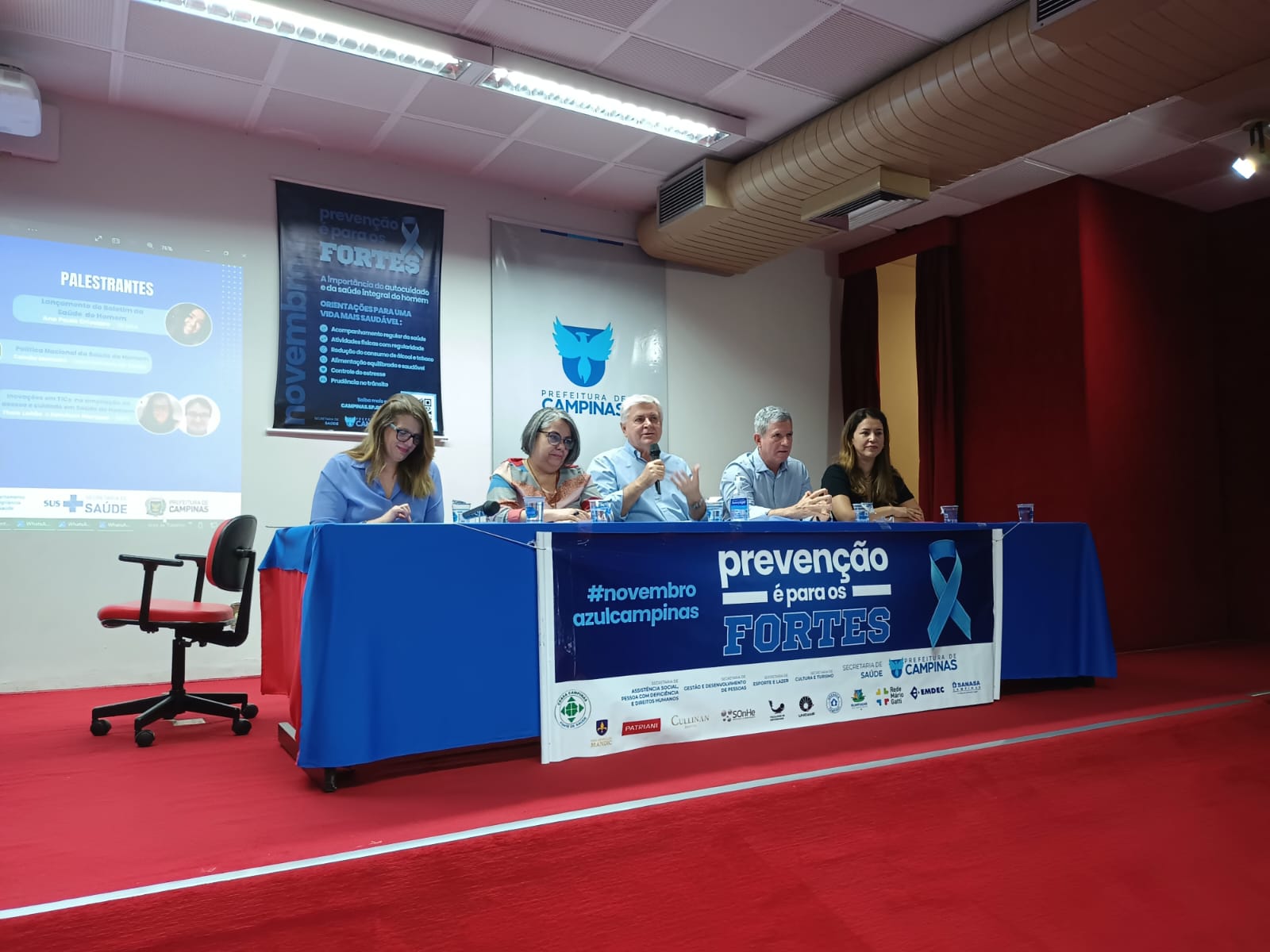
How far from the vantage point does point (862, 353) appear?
666 centimetres

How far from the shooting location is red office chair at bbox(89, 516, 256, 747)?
3055 mm

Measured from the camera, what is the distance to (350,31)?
3.72m

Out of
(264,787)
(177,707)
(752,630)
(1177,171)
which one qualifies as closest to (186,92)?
(177,707)

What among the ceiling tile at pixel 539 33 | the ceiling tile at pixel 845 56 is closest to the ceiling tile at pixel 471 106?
the ceiling tile at pixel 539 33

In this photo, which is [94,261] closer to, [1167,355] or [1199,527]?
[1167,355]

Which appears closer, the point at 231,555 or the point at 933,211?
the point at 231,555

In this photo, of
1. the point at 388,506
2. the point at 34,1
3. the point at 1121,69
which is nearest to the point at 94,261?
the point at 34,1

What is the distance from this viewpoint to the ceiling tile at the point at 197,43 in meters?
3.66

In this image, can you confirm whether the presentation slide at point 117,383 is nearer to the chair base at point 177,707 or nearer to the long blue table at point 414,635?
the chair base at point 177,707

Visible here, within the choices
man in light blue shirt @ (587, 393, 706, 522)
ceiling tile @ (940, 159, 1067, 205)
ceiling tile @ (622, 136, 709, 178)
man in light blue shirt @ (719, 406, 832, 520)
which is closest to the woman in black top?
man in light blue shirt @ (719, 406, 832, 520)

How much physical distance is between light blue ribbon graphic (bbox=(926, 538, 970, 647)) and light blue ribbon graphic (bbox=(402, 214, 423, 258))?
11.4 feet

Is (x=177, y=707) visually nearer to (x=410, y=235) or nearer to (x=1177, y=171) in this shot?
(x=410, y=235)

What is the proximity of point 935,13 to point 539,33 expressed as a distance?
1.74 m

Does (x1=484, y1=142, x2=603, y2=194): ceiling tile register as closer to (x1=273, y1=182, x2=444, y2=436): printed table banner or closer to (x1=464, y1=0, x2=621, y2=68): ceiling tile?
(x1=273, y1=182, x2=444, y2=436): printed table banner
